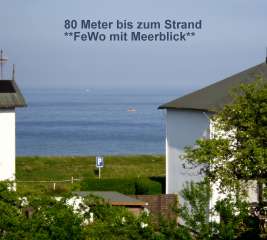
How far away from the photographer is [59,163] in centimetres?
5525

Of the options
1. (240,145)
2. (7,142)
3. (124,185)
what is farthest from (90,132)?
(240,145)

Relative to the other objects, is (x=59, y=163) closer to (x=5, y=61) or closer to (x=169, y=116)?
(x=5, y=61)

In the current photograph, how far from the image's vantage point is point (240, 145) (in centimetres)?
2650

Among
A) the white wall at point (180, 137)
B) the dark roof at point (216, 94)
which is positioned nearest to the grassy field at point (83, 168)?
the white wall at point (180, 137)

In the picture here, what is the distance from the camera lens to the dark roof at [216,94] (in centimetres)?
3559

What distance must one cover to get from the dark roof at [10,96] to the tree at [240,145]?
44.6 ft

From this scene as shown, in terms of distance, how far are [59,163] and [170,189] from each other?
1677 centimetres

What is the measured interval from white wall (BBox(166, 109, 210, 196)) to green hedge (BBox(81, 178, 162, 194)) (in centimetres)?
117

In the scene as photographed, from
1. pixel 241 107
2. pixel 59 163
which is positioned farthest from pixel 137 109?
pixel 241 107

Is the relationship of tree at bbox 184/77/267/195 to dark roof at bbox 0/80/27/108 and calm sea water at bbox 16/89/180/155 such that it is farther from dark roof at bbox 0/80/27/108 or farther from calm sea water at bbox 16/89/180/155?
calm sea water at bbox 16/89/180/155

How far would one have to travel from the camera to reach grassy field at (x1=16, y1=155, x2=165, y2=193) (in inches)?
1921

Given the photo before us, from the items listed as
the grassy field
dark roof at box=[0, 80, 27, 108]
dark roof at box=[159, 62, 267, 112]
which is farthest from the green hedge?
the grassy field

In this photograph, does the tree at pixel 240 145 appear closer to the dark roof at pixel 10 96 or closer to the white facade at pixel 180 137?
the white facade at pixel 180 137

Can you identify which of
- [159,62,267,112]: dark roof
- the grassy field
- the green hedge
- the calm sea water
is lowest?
the green hedge
